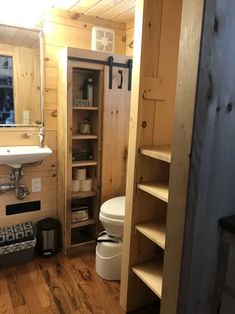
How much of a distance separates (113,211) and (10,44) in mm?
1542

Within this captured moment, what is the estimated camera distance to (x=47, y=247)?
2.30 m

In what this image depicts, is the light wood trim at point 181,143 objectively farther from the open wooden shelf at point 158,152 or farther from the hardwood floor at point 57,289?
the hardwood floor at point 57,289

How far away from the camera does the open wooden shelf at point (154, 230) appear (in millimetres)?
1399

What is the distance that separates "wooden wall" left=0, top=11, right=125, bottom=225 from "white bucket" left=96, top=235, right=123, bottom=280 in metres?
0.71

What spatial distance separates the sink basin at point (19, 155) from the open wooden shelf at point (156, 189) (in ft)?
3.05

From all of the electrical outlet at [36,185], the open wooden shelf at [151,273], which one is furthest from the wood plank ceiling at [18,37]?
the open wooden shelf at [151,273]

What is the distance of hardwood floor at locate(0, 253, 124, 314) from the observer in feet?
5.70

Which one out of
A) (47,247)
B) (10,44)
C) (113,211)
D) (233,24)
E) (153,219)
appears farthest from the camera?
(47,247)

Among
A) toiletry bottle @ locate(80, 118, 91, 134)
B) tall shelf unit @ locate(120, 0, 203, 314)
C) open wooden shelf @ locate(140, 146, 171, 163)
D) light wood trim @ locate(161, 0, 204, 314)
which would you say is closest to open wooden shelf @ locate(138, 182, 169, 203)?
tall shelf unit @ locate(120, 0, 203, 314)

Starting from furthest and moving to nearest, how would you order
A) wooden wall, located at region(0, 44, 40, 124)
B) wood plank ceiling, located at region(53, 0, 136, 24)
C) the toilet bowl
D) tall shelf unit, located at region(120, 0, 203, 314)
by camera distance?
wooden wall, located at region(0, 44, 40, 124), wood plank ceiling, located at region(53, 0, 136, 24), the toilet bowl, tall shelf unit, located at region(120, 0, 203, 314)

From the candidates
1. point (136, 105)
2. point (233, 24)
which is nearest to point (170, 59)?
point (136, 105)

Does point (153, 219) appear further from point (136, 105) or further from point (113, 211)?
point (136, 105)

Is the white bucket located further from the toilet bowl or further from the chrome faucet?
the chrome faucet

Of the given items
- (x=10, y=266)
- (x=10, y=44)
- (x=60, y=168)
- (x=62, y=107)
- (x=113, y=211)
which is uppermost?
(x=10, y=44)
